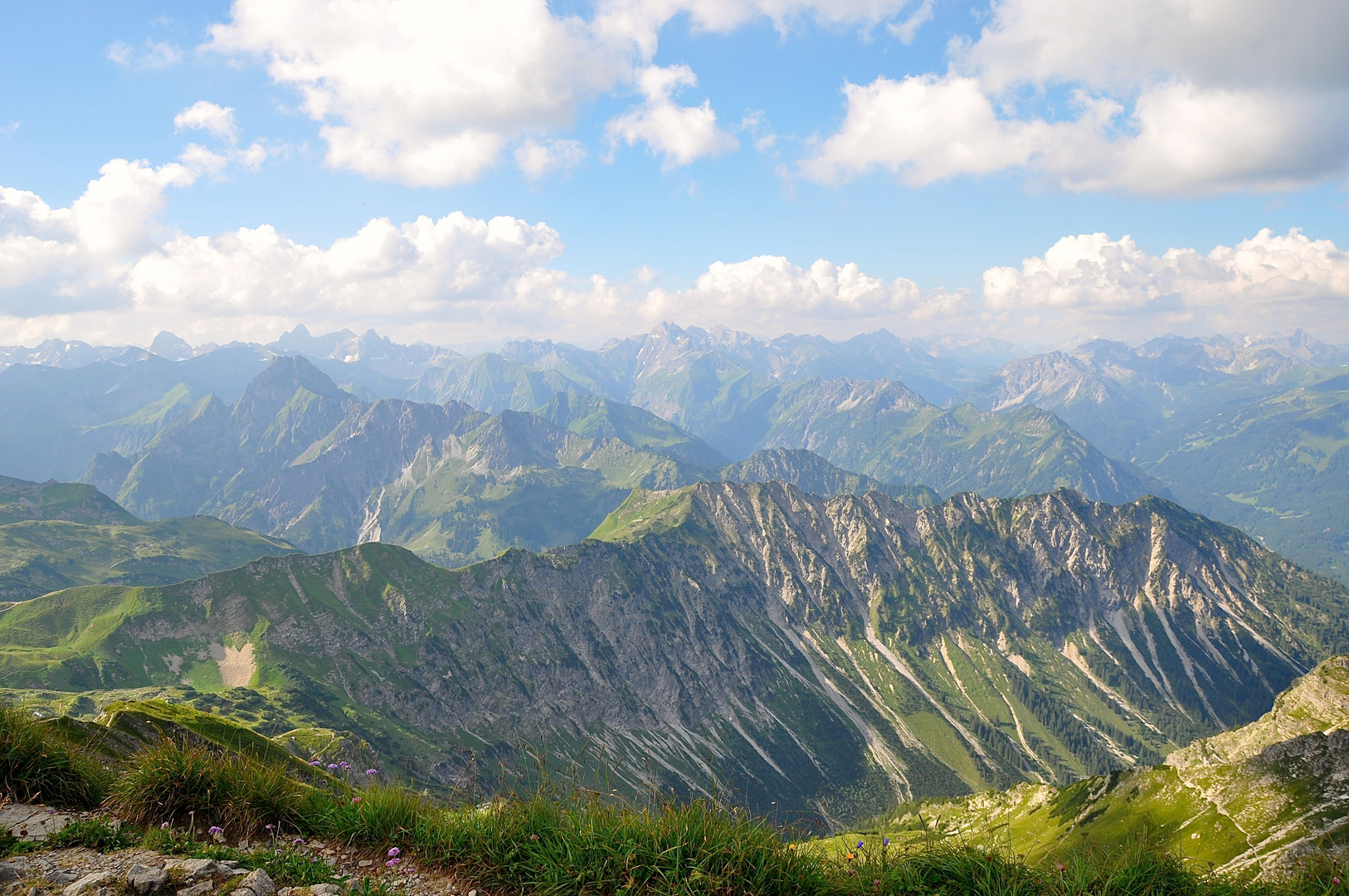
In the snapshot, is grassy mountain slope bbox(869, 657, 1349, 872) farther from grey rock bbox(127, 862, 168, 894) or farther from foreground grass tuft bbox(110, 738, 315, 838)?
grey rock bbox(127, 862, 168, 894)

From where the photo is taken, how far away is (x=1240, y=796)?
117 m

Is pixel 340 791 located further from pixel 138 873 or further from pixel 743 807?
pixel 743 807

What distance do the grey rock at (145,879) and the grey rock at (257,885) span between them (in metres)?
1.31

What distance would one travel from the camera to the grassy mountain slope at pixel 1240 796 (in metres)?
101

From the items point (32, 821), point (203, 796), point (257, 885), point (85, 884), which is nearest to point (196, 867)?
point (257, 885)

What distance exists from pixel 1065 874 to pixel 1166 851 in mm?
3314

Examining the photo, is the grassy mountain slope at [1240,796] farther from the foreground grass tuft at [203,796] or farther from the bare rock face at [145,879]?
the bare rock face at [145,879]

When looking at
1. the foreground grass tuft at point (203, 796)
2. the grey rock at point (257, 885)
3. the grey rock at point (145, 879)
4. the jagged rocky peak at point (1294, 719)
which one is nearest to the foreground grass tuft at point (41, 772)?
the foreground grass tuft at point (203, 796)

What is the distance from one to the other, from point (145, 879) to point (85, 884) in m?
1.02

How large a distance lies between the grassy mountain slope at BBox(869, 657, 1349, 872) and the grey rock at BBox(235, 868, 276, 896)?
6602cm

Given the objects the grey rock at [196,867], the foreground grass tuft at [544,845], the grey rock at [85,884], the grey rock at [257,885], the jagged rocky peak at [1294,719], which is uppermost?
the grey rock at [85,884]

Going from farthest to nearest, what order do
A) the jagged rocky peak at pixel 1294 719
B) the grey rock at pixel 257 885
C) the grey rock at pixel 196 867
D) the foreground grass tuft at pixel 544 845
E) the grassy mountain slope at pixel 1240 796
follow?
the jagged rocky peak at pixel 1294 719
the grassy mountain slope at pixel 1240 796
the foreground grass tuft at pixel 544 845
the grey rock at pixel 196 867
the grey rock at pixel 257 885

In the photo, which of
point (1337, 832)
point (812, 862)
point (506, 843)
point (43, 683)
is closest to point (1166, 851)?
point (812, 862)

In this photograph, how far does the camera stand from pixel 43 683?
190 m
